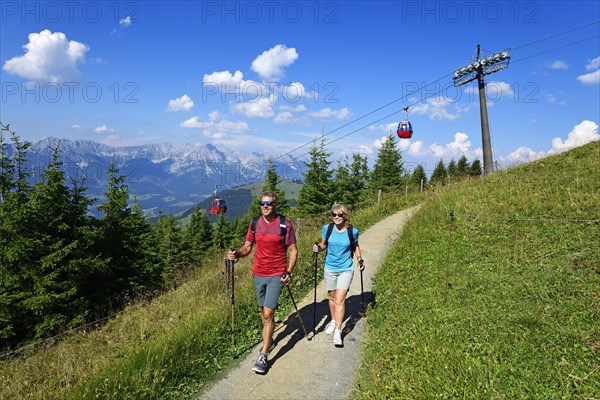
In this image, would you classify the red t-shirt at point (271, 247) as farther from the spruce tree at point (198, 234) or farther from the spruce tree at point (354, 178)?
the spruce tree at point (198, 234)

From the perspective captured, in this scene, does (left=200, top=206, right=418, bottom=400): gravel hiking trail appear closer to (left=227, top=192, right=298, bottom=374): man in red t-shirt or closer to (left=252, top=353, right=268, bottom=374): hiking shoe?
(left=252, top=353, right=268, bottom=374): hiking shoe

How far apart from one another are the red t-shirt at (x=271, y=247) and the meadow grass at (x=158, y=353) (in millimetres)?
1740

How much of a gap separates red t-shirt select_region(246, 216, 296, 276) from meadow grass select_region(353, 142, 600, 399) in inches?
82.4

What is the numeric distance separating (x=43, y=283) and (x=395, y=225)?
15879 mm

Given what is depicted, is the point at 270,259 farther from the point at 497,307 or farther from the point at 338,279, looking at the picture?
the point at 497,307

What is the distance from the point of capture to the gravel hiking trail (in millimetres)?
4555

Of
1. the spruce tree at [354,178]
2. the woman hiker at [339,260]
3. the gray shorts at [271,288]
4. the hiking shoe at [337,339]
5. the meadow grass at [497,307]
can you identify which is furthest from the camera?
the spruce tree at [354,178]

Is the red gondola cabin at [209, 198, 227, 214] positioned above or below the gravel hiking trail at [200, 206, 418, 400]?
above

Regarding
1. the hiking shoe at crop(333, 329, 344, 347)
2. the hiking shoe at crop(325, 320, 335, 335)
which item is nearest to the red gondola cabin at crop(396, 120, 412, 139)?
the hiking shoe at crop(325, 320, 335, 335)

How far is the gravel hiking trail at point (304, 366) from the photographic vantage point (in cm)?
455

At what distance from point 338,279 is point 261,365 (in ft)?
6.42

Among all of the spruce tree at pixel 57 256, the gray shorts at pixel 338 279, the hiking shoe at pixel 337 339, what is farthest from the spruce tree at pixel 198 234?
the hiking shoe at pixel 337 339

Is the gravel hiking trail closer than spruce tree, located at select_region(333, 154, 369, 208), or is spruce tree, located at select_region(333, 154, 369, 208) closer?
the gravel hiking trail

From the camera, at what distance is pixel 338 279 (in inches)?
231
